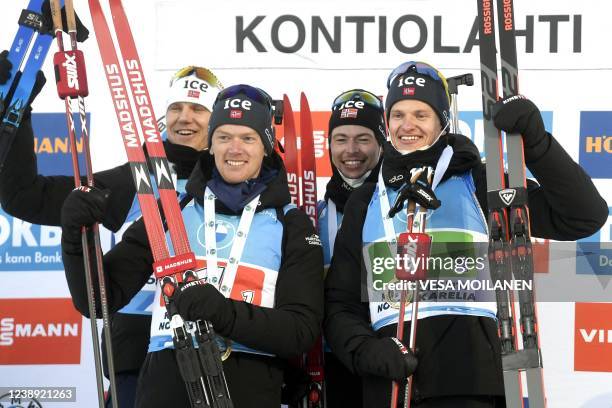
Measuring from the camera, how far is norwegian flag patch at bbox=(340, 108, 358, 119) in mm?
3750

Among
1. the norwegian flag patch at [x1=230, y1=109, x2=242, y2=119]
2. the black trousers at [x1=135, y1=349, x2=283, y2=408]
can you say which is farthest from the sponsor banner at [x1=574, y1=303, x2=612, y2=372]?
the norwegian flag patch at [x1=230, y1=109, x2=242, y2=119]

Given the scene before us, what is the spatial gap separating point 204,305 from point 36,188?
1136 mm

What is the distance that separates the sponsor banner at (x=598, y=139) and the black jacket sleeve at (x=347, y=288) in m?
1.89

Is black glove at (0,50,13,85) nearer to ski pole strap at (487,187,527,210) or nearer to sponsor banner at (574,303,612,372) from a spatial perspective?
ski pole strap at (487,187,527,210)

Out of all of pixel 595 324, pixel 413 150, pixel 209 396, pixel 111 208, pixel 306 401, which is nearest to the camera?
pixel 209 396

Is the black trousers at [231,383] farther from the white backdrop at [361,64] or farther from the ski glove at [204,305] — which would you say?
the white backdrop at [361,64]

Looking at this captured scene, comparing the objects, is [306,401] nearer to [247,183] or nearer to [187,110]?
[247,183]

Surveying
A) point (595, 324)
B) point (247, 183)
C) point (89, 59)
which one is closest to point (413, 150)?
point (247, 183)

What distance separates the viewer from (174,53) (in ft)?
Result: 15.0

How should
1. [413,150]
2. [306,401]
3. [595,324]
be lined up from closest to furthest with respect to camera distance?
[413,150] → [306,401] → [595,324]

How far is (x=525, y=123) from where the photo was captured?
2.62 meters

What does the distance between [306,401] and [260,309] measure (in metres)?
0.69

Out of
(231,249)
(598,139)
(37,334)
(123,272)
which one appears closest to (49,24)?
(123,272)

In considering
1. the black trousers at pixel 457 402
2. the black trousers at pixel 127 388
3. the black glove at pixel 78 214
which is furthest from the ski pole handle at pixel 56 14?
the black trousers at pixel 457 402
